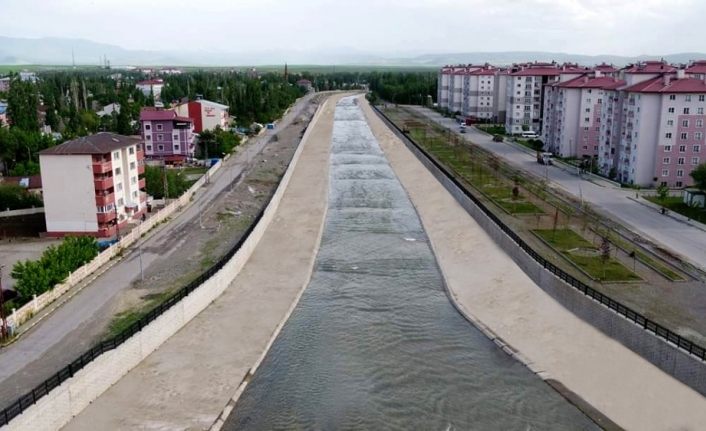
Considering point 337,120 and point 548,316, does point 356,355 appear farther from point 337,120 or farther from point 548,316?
point 337,120

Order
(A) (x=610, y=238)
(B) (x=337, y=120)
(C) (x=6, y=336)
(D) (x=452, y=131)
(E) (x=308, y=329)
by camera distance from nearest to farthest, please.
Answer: (C) (x=6, y=336) → (E) (x=308, y=329) → (A) (x=610, y=238) → (D) (x=452, y=131) → (B) (x=337, y=120)

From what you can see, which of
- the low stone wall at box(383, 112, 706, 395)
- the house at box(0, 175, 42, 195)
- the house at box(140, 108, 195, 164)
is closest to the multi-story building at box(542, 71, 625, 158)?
the low stone wall at box(383, 112, 706, 395)

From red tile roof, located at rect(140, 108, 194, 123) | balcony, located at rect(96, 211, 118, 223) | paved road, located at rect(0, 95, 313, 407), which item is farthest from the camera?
red tile roof, located at rect(140, 108, 194, 123)

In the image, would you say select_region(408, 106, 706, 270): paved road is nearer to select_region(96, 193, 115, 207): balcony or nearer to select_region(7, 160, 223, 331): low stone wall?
select_region(7, 160, 223, 331): low stone wall

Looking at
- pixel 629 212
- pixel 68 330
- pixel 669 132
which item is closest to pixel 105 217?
pixel 68 330

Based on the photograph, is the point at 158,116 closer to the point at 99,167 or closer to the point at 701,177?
the point at 99,167

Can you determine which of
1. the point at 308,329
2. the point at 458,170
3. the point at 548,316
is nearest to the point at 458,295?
the point at 548,316

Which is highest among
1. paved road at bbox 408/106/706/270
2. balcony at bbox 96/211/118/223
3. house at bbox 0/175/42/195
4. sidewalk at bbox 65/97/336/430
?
house at bbox 0/175/42/195
